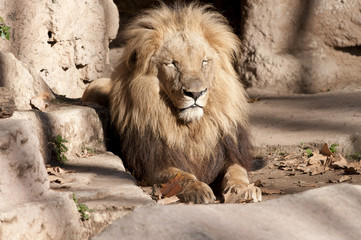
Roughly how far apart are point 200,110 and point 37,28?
296 cm

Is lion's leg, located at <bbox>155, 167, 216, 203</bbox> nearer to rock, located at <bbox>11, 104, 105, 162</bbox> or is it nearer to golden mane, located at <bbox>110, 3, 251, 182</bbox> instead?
golden mane, located at <bbox>110, 3, 251, 182</bbox>

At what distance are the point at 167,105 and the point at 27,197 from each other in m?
2.15

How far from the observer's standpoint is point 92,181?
154 inches

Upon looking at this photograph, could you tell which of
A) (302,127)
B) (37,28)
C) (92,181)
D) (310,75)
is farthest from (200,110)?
(310,75)

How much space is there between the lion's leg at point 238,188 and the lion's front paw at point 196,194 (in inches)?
6.3

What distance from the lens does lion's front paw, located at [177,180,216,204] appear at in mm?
4125

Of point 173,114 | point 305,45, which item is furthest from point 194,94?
point 305,45

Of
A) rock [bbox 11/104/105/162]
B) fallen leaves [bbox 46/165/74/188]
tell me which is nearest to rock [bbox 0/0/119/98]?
rock [bbox 11/104/105/162]

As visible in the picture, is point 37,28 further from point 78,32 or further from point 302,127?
point 302,127

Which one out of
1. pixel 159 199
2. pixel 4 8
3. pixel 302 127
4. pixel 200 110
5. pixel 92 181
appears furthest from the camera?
pixel 302 127

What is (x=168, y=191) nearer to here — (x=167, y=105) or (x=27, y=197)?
(x=167, y=105)

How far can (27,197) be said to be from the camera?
291 centimetres

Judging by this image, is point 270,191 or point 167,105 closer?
point 270,191

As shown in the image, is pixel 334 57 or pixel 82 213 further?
pixel 334 57
